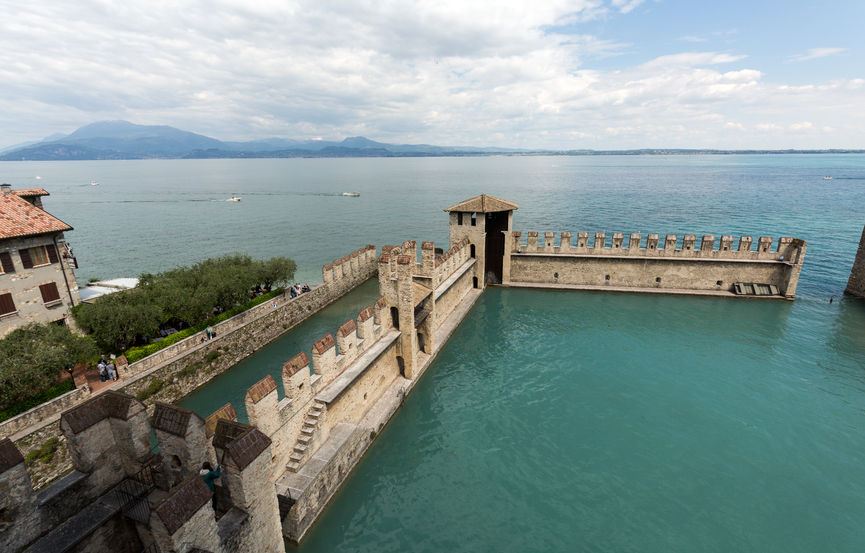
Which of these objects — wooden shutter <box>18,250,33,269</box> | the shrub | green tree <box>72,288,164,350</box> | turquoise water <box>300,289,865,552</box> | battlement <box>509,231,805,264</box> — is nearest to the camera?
turquoise water <box>300,289,865,552</box>

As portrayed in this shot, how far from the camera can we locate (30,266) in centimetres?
1653

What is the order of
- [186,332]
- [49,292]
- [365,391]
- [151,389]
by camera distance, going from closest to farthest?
1. [365,391]
2. [151,389]
3. [49,292]
4. [186,332]

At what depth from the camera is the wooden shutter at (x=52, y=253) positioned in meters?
17.2

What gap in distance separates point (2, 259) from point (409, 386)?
1667cm

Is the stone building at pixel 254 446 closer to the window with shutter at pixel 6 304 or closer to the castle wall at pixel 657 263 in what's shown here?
the castle wall at pixel 657 263

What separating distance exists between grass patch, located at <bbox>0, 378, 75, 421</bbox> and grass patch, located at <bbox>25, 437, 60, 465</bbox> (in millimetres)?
1227

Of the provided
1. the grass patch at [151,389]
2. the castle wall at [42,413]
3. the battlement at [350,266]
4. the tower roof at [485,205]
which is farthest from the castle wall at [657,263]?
the castle wall at [42,413]

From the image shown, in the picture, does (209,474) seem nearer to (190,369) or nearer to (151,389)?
(151,389)

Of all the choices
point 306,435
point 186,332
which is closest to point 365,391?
point 306,435

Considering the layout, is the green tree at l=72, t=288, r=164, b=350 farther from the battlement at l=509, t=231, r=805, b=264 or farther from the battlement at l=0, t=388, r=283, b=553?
the battlement at l=509, t=231, r=805, b=264

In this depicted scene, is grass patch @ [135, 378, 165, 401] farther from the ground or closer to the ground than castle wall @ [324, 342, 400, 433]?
closer to the ground

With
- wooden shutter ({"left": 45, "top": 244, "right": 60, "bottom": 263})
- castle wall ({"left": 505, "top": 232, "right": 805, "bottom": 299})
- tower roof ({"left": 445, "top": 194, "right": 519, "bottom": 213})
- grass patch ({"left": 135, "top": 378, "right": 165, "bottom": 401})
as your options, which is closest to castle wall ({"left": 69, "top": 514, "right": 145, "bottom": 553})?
grass patch ({"left": 135, "top": 378, "right": 165, "bottom": 401})

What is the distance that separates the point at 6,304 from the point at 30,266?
168 centimetres

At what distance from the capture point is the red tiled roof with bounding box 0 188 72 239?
16.0m
